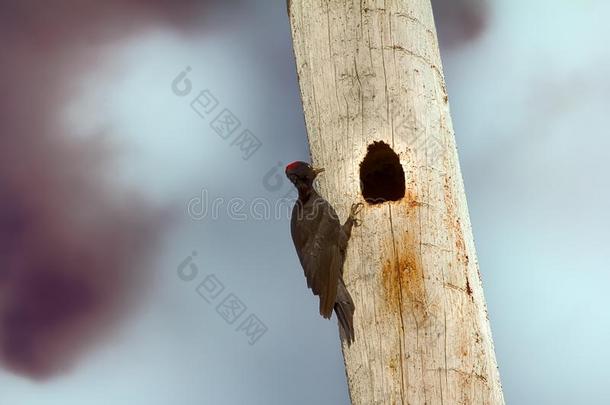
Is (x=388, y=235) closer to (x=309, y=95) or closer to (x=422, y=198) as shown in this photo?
(x=422, y=198)

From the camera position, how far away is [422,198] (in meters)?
3.69

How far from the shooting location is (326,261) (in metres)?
3.82

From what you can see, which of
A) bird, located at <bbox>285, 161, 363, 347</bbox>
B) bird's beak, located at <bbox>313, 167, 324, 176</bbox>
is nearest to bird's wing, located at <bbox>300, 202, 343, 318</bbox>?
bird, located at <bbox>285, 161, 363, 347</bbox>

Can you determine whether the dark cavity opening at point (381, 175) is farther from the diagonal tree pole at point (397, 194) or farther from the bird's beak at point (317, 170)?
the bird's beak at point (317, 170)

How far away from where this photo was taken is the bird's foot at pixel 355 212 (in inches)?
145

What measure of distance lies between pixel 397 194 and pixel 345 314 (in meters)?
0.62

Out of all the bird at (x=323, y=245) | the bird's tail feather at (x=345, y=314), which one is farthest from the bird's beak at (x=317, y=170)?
the bird's tail feather at (x=345, y=314)

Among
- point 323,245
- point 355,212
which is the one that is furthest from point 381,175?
point 323,245

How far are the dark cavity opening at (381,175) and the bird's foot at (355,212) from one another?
5 centimetres

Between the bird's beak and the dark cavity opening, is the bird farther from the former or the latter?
the dark cavity opening

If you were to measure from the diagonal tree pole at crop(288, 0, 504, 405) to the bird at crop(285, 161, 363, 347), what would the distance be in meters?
0.04

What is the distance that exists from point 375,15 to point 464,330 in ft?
4.90

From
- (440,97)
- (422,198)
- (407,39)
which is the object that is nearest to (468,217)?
(422,198)

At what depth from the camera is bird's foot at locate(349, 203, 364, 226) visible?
3689mm
